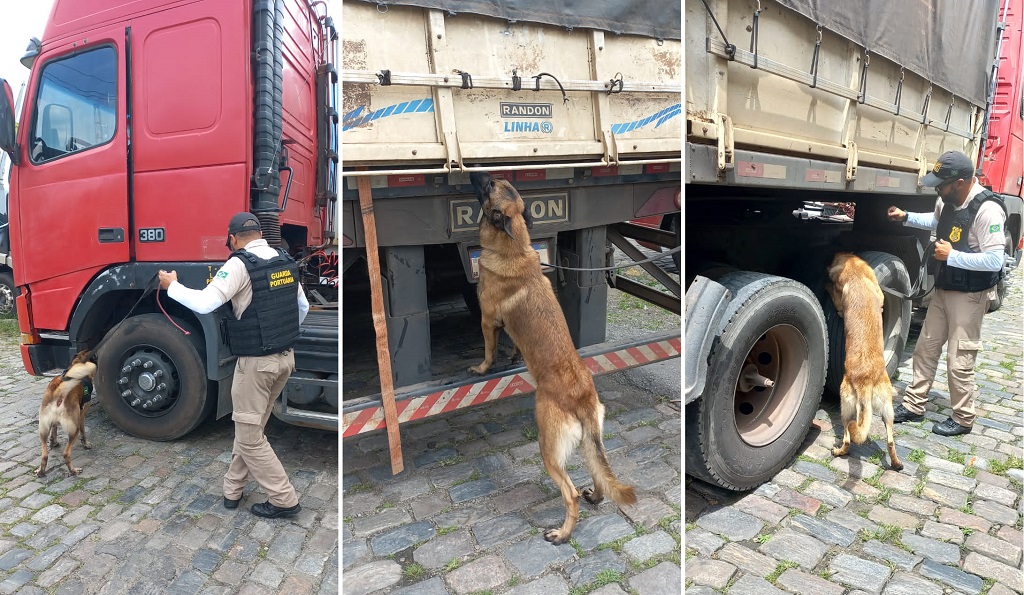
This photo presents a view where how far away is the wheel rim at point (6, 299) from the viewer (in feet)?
11.5

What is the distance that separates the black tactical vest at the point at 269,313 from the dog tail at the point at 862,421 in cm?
315

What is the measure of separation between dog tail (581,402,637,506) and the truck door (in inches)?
100

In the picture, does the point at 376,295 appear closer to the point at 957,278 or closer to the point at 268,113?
the point at 268,113

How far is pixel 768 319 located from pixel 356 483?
222 cm

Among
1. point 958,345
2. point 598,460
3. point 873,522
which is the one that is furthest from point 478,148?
point 958,345

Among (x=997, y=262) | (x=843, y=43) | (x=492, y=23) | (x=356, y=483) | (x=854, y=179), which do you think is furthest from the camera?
(x=997, y=262)

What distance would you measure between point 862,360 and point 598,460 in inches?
72.8

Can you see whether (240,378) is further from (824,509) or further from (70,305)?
(824,509)

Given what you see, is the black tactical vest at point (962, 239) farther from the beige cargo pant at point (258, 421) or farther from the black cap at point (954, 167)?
the beige cargo pant at point (258, 421)

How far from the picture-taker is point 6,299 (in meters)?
3.58

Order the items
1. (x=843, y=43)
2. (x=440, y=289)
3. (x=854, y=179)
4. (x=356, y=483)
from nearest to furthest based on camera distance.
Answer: (x=356, y=483), (x=843, y=43), (x=854, y=179), (x=440, y=289)

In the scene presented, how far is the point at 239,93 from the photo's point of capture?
Answer: 271cm

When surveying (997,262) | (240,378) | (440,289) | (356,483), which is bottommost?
(356,483)

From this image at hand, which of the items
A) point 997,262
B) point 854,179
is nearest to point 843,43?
point 854,179
